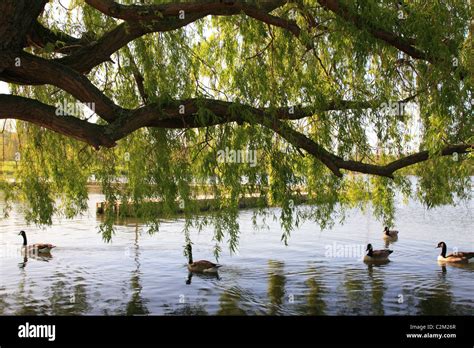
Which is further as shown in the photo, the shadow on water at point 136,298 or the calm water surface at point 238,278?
the calm water surface at point 238,278

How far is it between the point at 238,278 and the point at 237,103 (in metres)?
8.10

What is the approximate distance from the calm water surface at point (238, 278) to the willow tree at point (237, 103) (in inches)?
104

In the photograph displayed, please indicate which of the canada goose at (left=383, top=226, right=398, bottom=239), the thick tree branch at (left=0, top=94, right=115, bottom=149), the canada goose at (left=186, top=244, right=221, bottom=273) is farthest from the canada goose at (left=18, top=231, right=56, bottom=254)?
the canada goose at (left=383, top=226, right=398, bottom=239)

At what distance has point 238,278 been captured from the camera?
1456 centimetres

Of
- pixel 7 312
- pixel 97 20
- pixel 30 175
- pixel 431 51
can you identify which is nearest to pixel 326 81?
pixel 431 51

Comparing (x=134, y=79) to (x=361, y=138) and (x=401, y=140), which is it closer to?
(x=361, y=138)

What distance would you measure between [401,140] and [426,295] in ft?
15.5

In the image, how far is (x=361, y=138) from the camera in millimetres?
8742

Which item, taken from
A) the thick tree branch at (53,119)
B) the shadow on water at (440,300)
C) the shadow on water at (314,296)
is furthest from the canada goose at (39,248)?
the thick tree branch at (53,119)

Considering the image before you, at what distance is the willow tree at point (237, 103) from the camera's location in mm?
6969

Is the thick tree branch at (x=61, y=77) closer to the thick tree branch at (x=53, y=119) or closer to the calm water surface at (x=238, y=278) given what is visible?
the thick tree branch at (x=53, y=119)

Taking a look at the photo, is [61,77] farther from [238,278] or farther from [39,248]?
[39,248]

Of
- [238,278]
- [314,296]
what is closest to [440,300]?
[314,296]

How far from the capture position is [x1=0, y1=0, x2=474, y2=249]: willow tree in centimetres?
697
